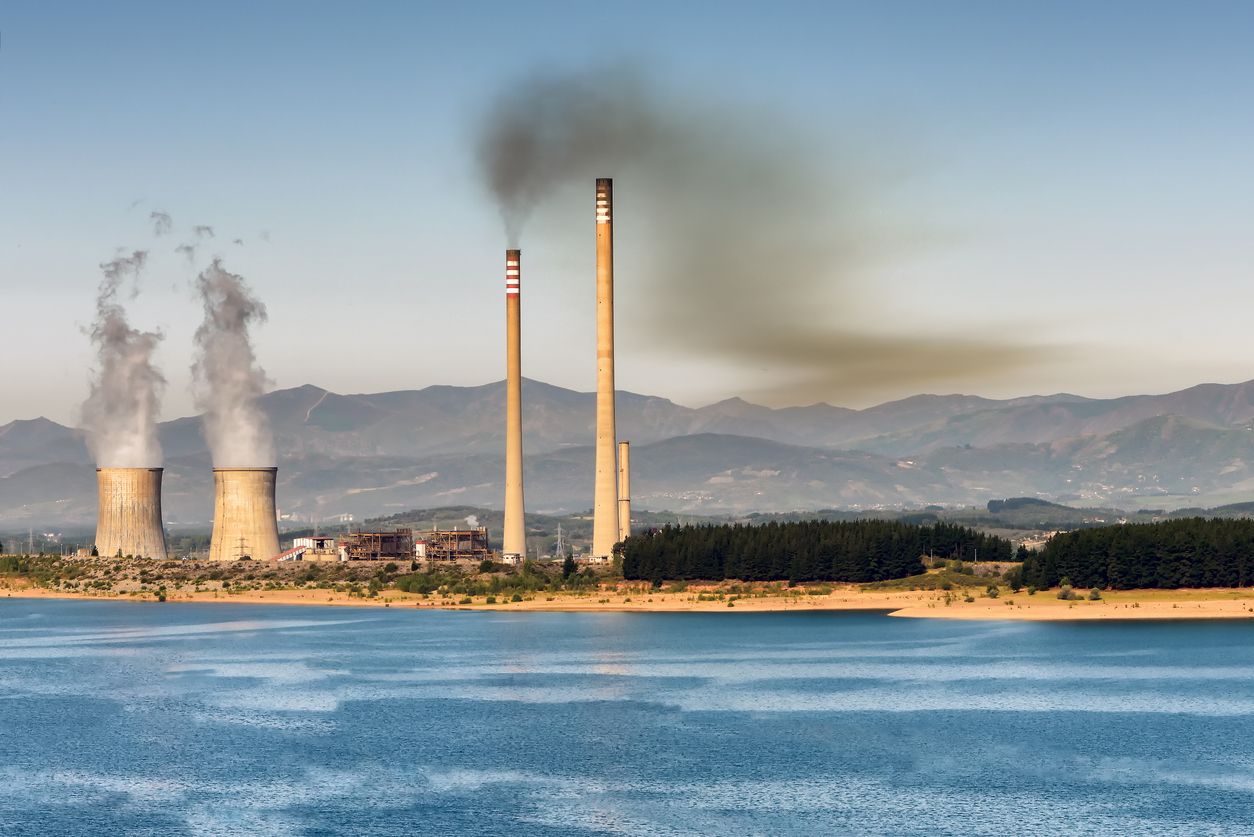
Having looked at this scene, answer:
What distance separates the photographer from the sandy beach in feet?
407

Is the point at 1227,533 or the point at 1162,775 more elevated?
the point at 1227,533

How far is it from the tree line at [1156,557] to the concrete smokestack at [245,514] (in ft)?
242

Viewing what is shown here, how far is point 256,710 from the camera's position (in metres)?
74.9

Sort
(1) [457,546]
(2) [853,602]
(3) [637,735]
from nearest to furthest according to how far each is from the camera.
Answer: (3) [637,735]
(2) [853,602]
(1) [457,546]

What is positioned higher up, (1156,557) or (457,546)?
(457,546)

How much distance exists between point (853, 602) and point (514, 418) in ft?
161

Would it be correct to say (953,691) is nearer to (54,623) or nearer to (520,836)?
(520,836)

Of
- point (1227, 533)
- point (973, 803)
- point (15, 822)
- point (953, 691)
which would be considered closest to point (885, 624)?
point (1227, 533)

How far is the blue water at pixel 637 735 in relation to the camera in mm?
51781

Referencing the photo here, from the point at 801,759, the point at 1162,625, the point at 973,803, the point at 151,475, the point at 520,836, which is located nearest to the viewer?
the point at 520,836

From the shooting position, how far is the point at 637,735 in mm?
66438

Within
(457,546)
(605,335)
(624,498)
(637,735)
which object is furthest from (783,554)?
(637,735)

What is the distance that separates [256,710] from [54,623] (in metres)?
69.9

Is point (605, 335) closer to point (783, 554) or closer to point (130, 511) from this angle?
point (783, 554)
